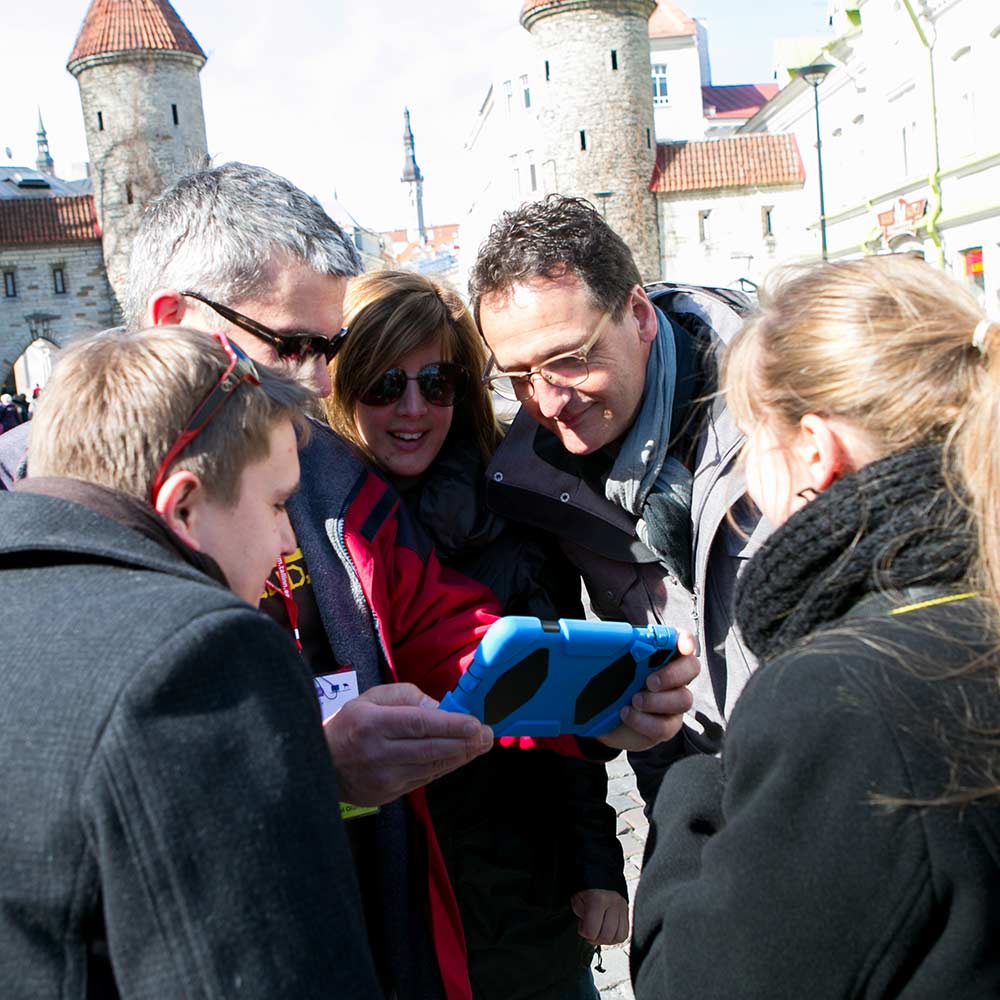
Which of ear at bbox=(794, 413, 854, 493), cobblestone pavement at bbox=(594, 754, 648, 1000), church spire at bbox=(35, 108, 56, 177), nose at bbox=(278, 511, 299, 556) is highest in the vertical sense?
church spire at bbox=(35, 108, 56, 177)

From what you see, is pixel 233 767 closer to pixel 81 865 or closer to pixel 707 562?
pixel 81 865

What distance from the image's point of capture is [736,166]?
3294cm

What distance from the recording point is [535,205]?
2658 millimetres

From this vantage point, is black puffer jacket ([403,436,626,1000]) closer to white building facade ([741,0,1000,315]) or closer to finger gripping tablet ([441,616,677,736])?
finger gripping tablet ([441,616,677,736])

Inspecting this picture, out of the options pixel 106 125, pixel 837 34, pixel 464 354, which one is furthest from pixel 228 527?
pixel 106 125

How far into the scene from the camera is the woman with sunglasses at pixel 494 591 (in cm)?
228

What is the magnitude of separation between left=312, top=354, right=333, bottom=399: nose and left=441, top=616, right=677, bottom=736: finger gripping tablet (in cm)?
70

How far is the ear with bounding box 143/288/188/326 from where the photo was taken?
2186mm

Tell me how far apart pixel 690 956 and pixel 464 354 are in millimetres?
1657

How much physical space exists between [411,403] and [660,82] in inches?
2073

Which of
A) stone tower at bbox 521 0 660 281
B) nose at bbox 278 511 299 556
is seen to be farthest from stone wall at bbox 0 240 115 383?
nose at bbox 278 511 299 556

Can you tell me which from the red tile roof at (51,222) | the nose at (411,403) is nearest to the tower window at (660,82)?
the red tile roof at (51,222)

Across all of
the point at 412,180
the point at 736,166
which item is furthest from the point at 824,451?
the point at 412,180

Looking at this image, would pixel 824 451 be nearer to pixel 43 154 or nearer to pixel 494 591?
pixel 494 591
